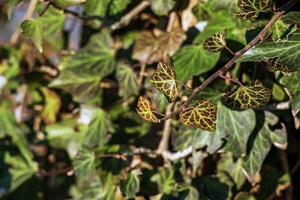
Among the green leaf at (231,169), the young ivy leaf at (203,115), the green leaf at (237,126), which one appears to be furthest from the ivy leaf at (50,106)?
the young ivy leaf at (203,115)

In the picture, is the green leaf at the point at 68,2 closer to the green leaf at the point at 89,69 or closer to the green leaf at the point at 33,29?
the green leaf at the point at 33,29

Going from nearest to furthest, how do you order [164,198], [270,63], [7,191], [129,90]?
1. [270,63]
2. [164,198]
3. [129,90]
4. [7,191]

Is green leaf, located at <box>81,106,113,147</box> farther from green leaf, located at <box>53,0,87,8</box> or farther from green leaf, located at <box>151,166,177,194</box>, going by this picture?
green leaf, located at <box>53,0,87,8</box>

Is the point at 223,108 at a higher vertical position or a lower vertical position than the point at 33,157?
higher

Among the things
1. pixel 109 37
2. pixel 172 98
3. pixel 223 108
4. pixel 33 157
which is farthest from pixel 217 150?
pixel 33 157

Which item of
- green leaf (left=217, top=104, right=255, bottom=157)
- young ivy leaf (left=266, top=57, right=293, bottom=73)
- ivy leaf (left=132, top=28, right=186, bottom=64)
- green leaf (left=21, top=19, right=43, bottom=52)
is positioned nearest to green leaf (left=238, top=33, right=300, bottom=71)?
young ivy leaf (left=266, top=57, right=293, bottom=73)

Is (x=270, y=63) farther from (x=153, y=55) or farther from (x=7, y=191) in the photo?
(x=7, y=191)

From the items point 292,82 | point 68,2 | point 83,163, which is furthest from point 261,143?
point 68,2
